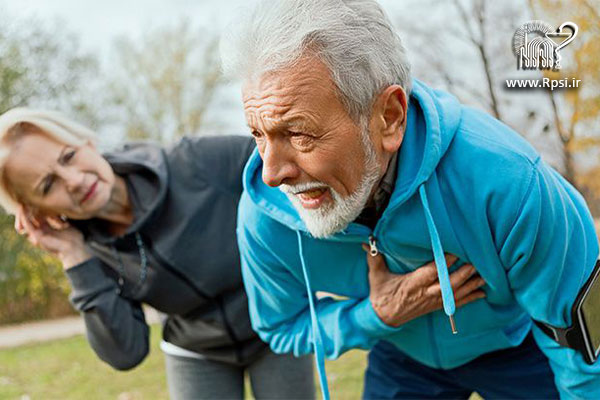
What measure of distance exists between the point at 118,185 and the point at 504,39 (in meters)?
10.1

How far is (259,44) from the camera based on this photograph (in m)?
1.65

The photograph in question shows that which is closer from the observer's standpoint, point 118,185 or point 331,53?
point 331,53

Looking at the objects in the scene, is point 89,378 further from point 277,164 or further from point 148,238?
point 277,164

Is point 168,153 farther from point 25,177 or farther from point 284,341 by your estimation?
point 284,341

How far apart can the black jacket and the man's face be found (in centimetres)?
98

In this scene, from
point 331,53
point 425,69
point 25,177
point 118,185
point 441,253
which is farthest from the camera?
point 425,69

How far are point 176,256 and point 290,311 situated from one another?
0.61m

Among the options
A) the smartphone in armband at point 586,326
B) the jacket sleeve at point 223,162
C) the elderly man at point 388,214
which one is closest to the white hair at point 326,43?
the elderly man at point 388,214

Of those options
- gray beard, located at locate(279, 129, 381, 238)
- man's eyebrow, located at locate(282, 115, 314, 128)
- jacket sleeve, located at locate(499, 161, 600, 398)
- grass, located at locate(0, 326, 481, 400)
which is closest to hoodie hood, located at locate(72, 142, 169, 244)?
gray beard, located at locate(279, 129, 381, 238)

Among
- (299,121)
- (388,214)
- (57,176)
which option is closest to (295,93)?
(299,121)

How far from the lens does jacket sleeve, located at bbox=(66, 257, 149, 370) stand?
9.20 feet

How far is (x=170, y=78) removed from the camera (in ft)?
76.4

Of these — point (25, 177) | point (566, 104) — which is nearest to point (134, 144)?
point (25, 177)

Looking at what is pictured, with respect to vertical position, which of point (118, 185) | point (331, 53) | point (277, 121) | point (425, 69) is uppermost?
point (331, 53)
